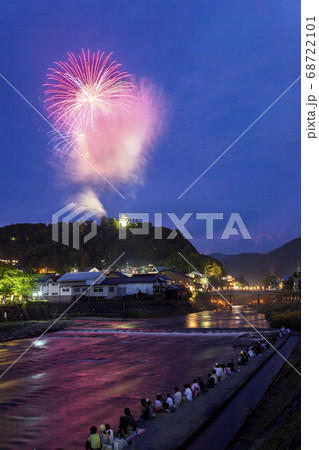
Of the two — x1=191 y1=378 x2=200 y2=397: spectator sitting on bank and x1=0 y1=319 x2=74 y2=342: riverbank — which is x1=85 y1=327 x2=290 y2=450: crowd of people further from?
x1=0 y1=319 x2=74 y2=342: riverbank

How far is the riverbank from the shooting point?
128 feet

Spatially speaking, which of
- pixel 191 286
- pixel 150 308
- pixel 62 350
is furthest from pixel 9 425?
pixel 191 286

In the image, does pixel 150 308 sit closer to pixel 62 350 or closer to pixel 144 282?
pixel 144 282

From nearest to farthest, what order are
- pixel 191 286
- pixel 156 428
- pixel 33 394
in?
pixel 156 428
pixel 33 394
pixel 191 286

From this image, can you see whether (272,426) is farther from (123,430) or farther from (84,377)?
A: (84,377)

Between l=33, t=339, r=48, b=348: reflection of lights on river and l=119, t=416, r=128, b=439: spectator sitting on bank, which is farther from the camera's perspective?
l=33, t=339, r=48, b=348: reflection of lights on river

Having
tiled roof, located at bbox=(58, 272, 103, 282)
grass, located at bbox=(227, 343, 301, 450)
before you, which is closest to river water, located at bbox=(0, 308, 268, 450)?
grass, located at bbox=(227, 343, 301, 450)

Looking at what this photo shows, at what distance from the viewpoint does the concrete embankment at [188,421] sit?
9859mm

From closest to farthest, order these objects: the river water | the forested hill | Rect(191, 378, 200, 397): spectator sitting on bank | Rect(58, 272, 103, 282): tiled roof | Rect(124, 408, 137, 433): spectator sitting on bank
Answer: Rect(124, 408, 137, 433): spectator sitting on bank < the river water < Rect(191, 378, 200, 397): spectator sitting on bank < Rect(58, 272, 103, 282): tiled roof < the forested hill

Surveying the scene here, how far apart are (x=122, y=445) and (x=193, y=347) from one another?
838 inches

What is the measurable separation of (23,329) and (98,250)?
4343 inches

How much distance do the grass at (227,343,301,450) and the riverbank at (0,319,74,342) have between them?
30.7 metres
